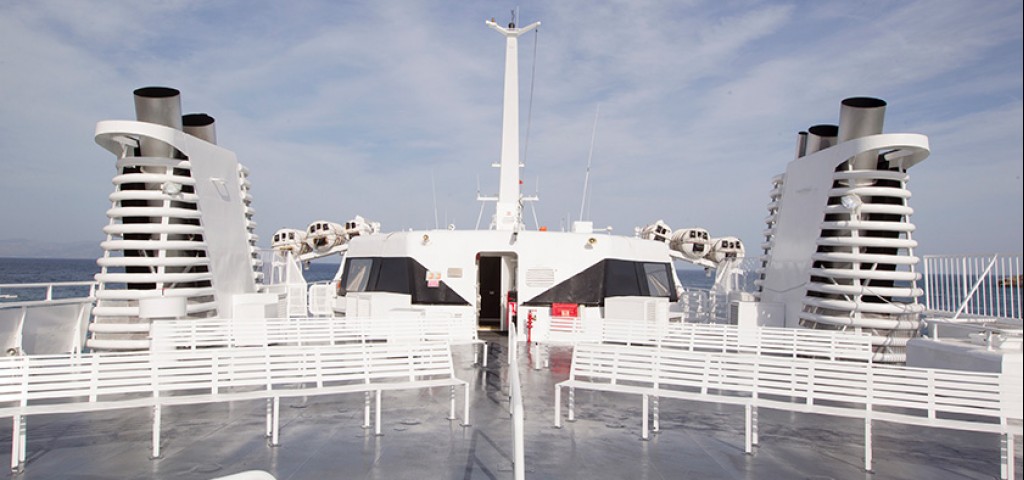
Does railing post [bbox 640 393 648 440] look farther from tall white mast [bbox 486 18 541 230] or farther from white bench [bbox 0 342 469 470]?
tall white mast [bbox 486 18 541 230]

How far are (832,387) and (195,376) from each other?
6.22 metres

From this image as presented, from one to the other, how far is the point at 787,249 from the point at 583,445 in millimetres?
7756

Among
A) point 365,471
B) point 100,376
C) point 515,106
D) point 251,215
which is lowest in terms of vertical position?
point 365,471

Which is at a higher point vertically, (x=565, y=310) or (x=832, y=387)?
(x=565, y=310)

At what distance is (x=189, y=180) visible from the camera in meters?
10.8

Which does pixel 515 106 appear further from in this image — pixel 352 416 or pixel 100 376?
pixel 100 376

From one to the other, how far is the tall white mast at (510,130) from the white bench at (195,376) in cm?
735

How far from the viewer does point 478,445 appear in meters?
6.23

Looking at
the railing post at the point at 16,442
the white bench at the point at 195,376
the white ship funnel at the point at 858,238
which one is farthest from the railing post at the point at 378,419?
the white ship funnel at the point at 858,238

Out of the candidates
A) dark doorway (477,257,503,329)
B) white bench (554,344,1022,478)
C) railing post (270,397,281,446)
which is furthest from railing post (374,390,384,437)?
dark doorway (477,257,503,329)

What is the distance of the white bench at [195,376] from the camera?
5.90m

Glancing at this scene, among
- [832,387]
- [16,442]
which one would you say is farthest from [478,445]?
[16,442]

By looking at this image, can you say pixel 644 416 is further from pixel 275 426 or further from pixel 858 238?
pixel 858 238

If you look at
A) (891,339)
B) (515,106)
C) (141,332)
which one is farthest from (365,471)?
(515,106)
